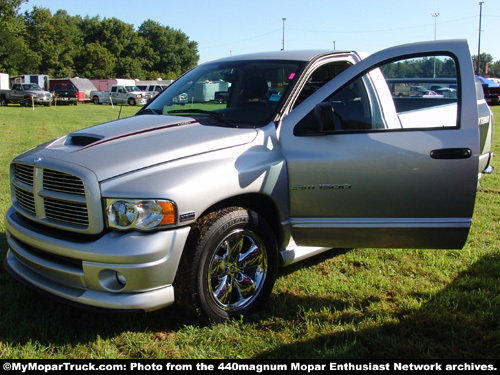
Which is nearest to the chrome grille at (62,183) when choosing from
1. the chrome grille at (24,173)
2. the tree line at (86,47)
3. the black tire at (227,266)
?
the chrome grille at (24,173)

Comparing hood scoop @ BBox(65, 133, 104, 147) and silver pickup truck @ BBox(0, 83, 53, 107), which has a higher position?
silver pickup truck @ BBox(0, 83, 53, 107)

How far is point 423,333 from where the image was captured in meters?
2.99

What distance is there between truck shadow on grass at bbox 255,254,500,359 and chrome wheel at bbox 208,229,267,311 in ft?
1.24

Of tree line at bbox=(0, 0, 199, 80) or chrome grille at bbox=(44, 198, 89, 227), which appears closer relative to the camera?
chrome grille at bbox=(44, 198, 89, 227)

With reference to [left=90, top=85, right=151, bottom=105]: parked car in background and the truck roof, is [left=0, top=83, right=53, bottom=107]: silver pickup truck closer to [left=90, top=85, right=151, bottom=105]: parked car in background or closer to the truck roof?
[left=90, top=85, right=151, bottom=105]: parked car in background

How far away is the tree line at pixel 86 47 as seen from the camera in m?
61.7

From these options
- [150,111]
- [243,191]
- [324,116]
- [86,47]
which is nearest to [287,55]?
[324,116]

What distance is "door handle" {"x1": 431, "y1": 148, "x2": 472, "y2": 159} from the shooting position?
304cm

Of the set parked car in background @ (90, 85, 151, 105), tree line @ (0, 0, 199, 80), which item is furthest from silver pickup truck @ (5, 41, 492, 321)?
tree line @ (0, 0, 199, 80)

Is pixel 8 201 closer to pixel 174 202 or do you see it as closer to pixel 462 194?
pixel 174 202

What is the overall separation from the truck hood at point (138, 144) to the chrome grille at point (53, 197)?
0.38 feet

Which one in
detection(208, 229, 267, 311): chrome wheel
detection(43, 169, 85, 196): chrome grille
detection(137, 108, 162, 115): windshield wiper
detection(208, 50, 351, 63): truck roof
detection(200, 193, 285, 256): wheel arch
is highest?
detection(208, 50, 351, 63): truck roof

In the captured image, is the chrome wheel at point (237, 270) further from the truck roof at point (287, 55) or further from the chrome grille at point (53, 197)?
the truck roof at point (287, 55)

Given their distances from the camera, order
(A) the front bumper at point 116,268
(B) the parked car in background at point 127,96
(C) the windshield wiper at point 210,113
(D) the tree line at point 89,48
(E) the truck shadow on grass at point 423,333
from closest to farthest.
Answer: (A) the front bumper at point 116,268 < (E) the truck shadow on grass at point 423,333 < (C) the windshield wiper at point 210,113 < (B) the parked car in background at point 127,96 < (D) the tree line at point 89,48
